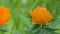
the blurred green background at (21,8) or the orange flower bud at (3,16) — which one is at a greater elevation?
the blurred green background at (21,8)

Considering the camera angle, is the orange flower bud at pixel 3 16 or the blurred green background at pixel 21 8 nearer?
the orange flower bud at pixel 3 16

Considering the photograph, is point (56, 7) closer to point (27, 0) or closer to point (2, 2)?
point (27, 0)

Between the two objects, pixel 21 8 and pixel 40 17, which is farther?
pixel 21 8

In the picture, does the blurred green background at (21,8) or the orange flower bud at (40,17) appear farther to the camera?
the blurred green background at (21,8)

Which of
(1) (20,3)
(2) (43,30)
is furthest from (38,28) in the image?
(1) (20,3)

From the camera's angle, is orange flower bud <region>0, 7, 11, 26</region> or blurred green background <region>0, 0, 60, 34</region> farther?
blurred green background <region>0, 0, 60, 34</region>

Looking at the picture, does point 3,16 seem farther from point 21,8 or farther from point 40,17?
point 21,8

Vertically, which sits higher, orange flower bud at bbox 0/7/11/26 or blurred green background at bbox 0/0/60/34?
blurred green background at bbox 0/0/60/34

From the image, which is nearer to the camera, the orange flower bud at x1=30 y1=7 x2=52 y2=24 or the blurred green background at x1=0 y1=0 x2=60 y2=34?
the orange flower bud at x1=30 y1=7 x2=52 y2=24

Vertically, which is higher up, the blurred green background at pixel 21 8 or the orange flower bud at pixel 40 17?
the blurred green background at pixel 21 8

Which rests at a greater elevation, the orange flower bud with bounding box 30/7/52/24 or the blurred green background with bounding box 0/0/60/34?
the blurred green background with bounding box 0/0/60/34

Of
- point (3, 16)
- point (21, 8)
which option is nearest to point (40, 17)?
point (3, 16)
